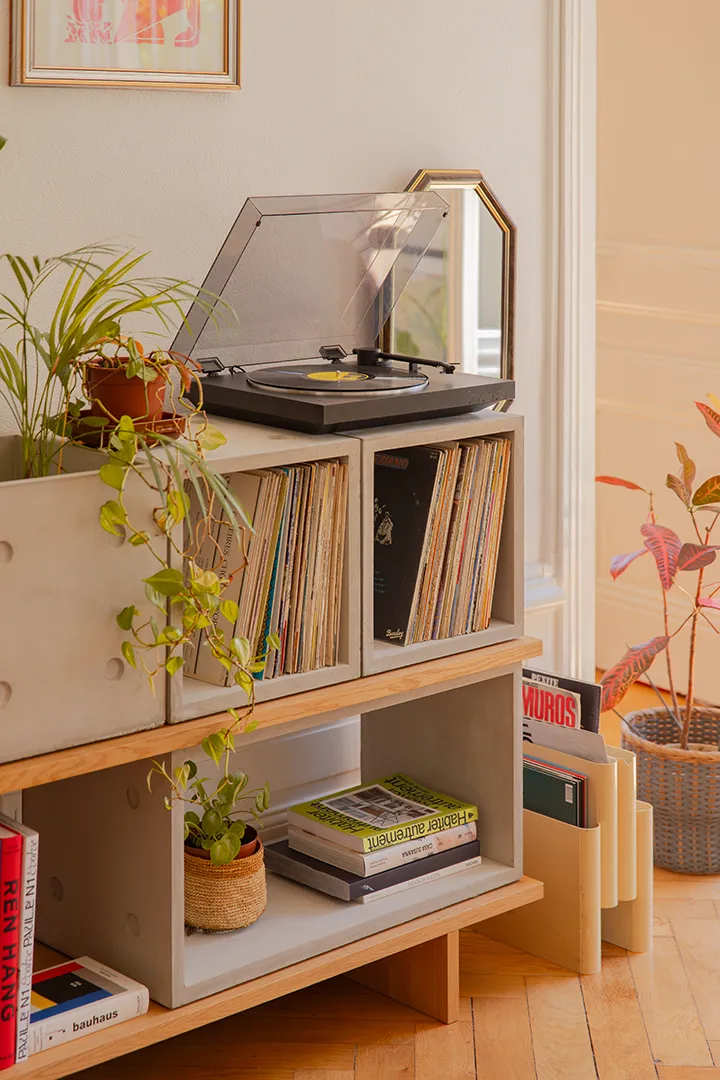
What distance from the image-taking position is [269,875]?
2.27 meters

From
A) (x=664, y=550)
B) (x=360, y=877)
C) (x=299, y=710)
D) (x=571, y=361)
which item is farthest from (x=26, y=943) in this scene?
(x=571, y=361)

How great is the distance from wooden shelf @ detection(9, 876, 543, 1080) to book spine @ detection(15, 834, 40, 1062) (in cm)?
3

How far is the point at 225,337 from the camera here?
2.14m

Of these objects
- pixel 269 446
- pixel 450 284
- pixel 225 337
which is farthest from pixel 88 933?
pixel 450 284

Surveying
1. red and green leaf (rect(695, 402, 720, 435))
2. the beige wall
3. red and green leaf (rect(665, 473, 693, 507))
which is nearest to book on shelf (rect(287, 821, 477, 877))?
red and green leaf (rect(665, 473, 693, 507))

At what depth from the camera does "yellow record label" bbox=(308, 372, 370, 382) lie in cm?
208

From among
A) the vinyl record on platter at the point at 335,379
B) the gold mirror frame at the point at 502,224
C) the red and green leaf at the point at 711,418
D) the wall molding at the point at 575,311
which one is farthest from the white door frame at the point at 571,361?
the vinyl record on platter at the point at 335,379

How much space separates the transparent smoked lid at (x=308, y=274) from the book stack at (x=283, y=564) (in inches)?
12.2

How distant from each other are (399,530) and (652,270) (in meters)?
1.95

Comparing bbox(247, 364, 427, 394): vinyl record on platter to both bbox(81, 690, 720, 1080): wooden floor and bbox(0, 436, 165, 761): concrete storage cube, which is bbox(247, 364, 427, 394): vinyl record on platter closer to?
bbox(0, 436, 165, 761): concrete storage cube

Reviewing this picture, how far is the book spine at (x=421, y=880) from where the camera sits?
2.14 meters

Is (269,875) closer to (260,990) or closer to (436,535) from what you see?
(260,990)

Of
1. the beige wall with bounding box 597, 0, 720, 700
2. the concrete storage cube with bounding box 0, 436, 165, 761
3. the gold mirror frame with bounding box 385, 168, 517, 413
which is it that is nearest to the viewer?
the concrete storage cube with bounding box 0, 436, 165, 761

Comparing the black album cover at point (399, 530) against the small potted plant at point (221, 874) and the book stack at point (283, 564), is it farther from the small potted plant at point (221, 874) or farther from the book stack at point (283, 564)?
the small potted plant at point (221, 874)
